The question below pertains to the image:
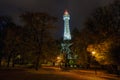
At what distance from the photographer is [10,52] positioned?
60.5m

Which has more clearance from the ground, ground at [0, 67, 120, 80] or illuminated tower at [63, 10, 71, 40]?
illuminated tower at [63, 10, 71, 40]

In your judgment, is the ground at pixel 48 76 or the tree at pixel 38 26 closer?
the ground at pixel 48 76

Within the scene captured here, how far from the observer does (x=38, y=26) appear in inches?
2018

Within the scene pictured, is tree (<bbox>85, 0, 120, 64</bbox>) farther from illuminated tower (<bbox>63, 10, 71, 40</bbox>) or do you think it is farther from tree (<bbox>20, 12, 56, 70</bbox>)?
illuminated tower (<bbox>63, 10, 71, 40</bbox>)

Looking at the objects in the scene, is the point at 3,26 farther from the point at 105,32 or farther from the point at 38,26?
the point at 105,32

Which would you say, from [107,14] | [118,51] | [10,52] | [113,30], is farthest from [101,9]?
[10,52]

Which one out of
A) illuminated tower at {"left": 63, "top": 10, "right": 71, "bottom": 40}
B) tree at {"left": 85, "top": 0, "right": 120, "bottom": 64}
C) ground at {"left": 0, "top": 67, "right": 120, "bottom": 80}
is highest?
illuminated tower at {"left": 63, "top": 10, "right": 71, "bottom": 40}

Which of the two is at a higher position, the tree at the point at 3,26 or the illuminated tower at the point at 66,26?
the illuminated tower at the point at 66,26

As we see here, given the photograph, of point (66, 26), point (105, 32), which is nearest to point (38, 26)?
point (105, 32)

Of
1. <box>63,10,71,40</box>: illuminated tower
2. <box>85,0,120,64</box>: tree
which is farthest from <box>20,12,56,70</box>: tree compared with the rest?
<box>63,10,71,40</box>: illuminated tower

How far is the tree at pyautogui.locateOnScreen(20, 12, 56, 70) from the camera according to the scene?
1999 inches

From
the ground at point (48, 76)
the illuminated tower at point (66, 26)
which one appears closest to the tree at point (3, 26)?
the ground at point (48, 76)

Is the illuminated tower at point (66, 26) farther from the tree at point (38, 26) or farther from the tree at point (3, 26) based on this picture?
the tree at point (38, 26)

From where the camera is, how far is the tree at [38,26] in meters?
50.8
